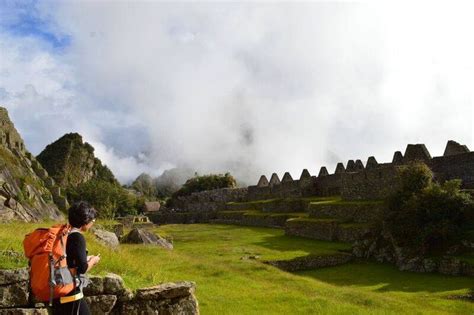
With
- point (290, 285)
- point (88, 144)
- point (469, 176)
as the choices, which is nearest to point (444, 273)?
point (290, 285)

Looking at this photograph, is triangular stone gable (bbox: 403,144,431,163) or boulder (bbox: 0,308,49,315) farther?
triangular stone gable (bbox: 403,144,431,163)

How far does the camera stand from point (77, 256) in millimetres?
6762

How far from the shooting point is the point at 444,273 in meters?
22.2

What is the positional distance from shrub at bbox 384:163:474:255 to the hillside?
2081cm

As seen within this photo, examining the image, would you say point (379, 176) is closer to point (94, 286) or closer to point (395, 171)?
point (395, 171)

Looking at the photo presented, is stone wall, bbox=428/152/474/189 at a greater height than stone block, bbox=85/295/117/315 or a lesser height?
greater

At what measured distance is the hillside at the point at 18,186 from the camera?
3403 centimetres

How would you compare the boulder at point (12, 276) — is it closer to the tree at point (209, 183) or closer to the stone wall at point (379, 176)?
the stone wall at point (379, 176)

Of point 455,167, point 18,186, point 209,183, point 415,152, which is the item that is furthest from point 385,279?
point 209,183

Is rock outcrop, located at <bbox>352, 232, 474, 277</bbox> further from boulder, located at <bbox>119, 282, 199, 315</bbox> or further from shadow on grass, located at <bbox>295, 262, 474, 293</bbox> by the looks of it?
boulder, located at <bbox>119, 282, 199, 315</bbox>

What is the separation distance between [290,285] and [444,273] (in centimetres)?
827

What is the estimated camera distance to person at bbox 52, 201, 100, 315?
22.2 ft

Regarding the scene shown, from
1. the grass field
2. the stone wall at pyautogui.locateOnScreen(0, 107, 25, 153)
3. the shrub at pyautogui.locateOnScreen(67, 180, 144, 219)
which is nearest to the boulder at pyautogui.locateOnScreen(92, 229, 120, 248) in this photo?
the grass field

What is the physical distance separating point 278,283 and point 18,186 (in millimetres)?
32712
